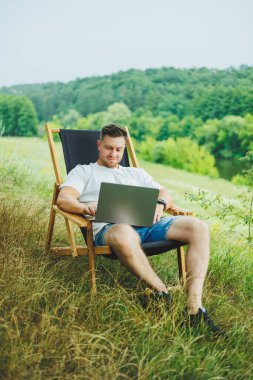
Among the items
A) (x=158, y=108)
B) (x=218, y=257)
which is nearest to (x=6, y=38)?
(x=158, y=108)

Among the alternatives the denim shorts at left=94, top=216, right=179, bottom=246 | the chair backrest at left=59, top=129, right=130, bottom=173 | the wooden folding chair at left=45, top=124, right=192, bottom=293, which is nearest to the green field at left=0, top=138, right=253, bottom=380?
the wooden folding chair at left=45, top=124, right=192, bottom=293

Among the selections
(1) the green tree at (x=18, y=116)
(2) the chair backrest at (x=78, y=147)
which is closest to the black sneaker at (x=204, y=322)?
(2) the chair backrest at (x=78, y=147)

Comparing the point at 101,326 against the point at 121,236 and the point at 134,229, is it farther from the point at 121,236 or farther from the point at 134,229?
the point at 134,229

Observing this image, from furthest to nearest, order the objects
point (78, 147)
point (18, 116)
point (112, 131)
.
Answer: point (18, 116) < point (78, 147) < point (112, 131)

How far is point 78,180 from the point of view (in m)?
3.37

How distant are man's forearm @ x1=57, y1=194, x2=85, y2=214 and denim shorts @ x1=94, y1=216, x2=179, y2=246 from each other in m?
0.22

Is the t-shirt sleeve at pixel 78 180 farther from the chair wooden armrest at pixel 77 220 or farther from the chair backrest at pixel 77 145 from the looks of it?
the chair backrest at pixel 77 145

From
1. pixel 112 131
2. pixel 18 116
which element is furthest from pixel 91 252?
pixel 18 116

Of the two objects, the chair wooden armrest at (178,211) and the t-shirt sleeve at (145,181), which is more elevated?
the t-shirt sleeve at (145,181)

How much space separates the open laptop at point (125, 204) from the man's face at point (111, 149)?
0.62m

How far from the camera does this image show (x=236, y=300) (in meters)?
3.41

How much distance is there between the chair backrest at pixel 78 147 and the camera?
152 inches

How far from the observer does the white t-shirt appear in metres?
3.34

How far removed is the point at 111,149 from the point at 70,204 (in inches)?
22.7
